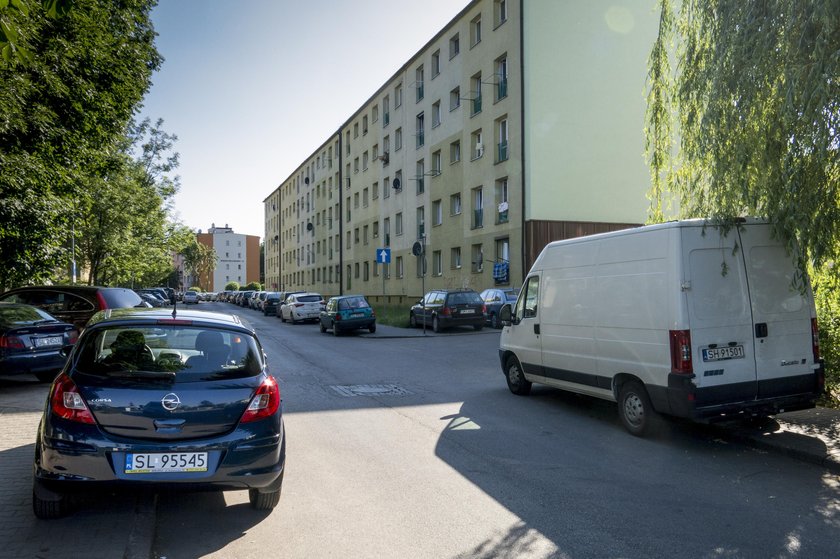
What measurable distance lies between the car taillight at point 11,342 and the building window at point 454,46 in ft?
95.6

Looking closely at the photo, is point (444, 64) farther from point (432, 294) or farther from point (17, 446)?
point (17, 446)

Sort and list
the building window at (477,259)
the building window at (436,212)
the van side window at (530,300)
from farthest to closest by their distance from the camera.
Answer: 1. the building window at (436,212)
2. the building window at (477,259)
3. the van side window at (530,300)

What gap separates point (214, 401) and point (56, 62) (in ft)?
37.6

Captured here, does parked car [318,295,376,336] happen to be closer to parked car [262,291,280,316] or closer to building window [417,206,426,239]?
building window [417,206,426,239]

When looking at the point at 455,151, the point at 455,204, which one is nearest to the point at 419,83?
the point at 455,151

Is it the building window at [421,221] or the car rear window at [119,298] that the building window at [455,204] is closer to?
the building window at [421,221]

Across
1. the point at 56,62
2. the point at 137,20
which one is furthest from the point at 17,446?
the point at 137,20

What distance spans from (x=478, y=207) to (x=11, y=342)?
24.7 m

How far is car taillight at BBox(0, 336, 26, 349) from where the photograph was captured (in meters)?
9.55

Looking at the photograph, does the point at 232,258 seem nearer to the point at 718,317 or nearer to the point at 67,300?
the point at 67,300

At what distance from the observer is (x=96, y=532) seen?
3.98 m

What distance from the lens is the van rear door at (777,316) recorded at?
21.2 feet

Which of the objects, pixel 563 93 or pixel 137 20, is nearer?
pixel 137 20

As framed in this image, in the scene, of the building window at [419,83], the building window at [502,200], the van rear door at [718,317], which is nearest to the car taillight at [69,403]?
the van rear door at [718,317]
